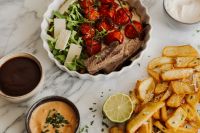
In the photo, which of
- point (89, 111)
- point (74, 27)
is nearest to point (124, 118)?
point (89, 111)

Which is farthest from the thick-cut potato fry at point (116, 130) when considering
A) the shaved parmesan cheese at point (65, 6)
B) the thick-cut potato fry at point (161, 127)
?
the shaved parmesan cheese at point (65, 6)

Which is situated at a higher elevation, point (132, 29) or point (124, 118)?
point (132, 29)

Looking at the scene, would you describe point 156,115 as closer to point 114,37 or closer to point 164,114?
point 164,114

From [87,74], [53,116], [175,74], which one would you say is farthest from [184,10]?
[53,116]

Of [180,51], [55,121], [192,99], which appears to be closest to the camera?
[55,121]

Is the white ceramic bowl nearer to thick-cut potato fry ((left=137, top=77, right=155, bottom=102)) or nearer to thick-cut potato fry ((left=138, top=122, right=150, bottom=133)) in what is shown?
thick-cut potato fry ((left=137, top=77, right=155, bottom=102))

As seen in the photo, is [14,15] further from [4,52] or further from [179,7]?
[179,7]

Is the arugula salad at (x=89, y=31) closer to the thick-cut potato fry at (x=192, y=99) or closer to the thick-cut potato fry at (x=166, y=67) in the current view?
the thick-cut potato fry at (x=166, y=67)
